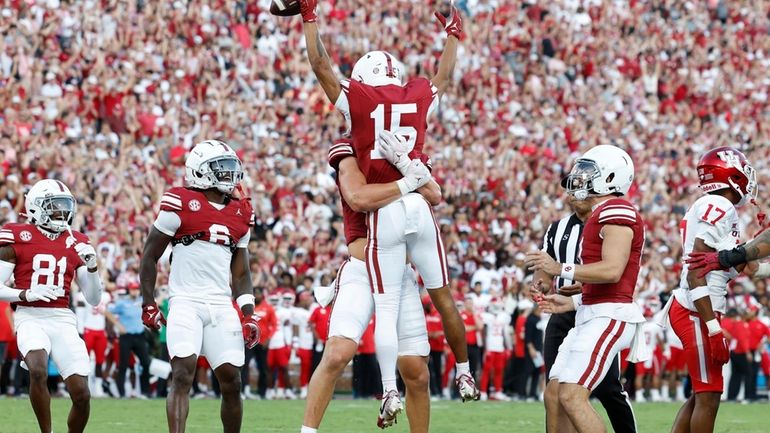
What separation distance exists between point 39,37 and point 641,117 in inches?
454

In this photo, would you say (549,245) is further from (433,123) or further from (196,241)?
(433,123)

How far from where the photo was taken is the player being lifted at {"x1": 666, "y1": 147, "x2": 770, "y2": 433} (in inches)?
339

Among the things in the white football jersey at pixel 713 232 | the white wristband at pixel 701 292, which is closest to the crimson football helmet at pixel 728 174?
the white football jersey at pixel 713 232

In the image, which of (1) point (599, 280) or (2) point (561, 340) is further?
(2) point (561, 340)

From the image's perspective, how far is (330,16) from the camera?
A: 2606 centimetres

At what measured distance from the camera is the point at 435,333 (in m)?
18.6

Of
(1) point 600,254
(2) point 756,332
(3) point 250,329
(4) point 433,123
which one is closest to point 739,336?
(2) point 756,332

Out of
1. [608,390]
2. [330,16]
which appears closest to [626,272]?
[608,390]

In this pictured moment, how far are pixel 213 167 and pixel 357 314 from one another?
1.69 m

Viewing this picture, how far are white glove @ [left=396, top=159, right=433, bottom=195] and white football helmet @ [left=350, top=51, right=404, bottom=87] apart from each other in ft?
1.84

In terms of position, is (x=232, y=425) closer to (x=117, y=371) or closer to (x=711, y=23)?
(x=117, y=371)

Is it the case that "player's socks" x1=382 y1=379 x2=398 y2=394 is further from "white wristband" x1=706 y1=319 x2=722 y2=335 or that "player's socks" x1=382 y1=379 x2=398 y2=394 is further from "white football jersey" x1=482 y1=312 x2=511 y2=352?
"white football jersey" x1=482 y1=312 x2=511 y2=352

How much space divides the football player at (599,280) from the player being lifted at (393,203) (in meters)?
0.56

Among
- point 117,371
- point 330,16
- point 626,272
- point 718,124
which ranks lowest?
point 117,371
